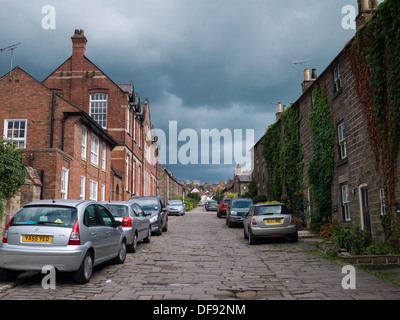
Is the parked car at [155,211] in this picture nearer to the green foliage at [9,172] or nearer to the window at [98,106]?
the green foliage at [9,172]

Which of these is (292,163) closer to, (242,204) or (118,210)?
(242,204)

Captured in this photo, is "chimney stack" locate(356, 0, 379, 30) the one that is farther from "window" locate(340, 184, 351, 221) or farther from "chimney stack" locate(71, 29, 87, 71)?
"chimney stack" locate(71, 29, 87, 71)

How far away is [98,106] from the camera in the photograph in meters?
31.9

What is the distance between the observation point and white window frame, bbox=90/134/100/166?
23.0 m

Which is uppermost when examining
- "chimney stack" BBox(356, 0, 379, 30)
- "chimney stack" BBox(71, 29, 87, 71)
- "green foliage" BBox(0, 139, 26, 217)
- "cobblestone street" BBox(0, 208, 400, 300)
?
"chimney stack" BBox(71, 29, 87, 71)

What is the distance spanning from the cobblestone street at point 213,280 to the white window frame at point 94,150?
12.7 meters

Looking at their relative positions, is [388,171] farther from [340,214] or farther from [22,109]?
[22,109]


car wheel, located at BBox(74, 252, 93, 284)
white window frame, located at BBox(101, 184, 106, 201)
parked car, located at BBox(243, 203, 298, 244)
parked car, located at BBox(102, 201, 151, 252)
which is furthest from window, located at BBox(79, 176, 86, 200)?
car wheel, located at BBox(74, 252, 93, 284)

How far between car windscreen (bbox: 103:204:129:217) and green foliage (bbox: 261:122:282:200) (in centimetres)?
1710

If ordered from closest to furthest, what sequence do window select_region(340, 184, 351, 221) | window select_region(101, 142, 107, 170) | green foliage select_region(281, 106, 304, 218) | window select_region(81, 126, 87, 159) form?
window select_region(340, 184, 351, 221) → window select_region(81, 126, 87, 159) → green foliage select_region(281, 106, 304, 218) → window select_region(101, 142, 107, 170)

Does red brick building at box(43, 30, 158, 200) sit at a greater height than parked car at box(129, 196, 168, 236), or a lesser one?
greater

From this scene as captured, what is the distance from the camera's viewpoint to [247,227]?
48.2ft

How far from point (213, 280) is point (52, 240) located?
3.21m
